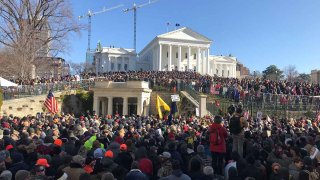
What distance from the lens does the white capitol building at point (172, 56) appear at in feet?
291

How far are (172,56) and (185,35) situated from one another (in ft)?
23.6

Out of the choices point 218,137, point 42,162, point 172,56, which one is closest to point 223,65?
point 172,56

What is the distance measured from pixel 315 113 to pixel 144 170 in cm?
2355

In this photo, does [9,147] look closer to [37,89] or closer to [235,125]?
[235,125]

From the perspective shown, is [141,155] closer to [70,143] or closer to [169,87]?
[70,143]

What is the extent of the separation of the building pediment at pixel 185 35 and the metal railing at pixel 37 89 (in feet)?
161

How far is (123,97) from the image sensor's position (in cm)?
3619

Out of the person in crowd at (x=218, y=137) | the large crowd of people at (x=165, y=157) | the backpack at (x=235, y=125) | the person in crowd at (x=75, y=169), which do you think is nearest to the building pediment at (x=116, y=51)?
the large crowd of people at (x=165, y=157)

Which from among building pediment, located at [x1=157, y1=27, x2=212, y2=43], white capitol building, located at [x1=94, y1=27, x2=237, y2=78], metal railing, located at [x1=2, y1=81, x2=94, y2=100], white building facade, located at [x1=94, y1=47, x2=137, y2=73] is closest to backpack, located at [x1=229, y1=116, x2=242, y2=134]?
metal railing, located at [x1=2, y1=81, x2=94, y2=100]

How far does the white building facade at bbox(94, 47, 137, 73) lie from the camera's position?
104625 mm

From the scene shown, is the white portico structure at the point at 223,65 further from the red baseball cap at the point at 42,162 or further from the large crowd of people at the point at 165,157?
the red baseball cap at the point at 42,162

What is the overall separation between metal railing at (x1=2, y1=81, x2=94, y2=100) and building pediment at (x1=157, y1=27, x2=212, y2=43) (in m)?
49.0

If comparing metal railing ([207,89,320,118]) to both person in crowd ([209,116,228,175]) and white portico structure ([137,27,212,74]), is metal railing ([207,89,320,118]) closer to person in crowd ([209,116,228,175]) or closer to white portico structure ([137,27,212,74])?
person in crowd ([209,116,228,175])

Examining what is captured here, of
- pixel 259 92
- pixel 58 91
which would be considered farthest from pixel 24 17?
pixel 259 92
